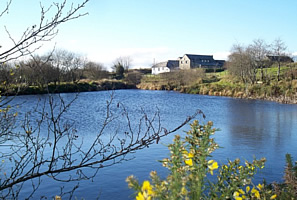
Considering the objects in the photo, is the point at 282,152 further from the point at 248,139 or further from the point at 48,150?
the point at 48,150

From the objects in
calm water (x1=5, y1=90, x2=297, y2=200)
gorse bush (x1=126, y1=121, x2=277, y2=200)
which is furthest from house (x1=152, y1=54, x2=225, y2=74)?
gorse bush (x1=126, y1=121, x2=277, y2=200)

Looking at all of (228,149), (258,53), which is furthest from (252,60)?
(228,149)

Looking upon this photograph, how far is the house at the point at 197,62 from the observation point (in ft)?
232

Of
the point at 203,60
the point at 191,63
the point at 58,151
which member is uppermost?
the point at 203,60

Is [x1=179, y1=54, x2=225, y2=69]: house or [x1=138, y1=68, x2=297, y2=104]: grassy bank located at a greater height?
[x1=179, y1=54, x2=225, y2=69]: house

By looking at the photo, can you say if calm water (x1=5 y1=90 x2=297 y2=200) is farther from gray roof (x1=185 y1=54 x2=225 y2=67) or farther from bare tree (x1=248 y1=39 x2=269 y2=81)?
gray roof (x1=185 y1=54 x2=225 y2=67)

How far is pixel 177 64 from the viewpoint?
7869 cm

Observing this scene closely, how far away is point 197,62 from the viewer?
7194 centimetres

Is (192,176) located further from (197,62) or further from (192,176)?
(197,62)

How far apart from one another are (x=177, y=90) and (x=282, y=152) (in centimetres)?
3725

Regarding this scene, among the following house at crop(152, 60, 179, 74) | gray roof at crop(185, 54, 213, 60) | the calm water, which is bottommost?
the calm water

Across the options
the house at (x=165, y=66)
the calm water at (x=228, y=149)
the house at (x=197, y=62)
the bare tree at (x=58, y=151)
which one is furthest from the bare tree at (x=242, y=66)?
the house at (x=165, y=66)

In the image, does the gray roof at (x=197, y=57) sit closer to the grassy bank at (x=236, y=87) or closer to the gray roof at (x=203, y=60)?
the gray roof at (x=203, y=60)

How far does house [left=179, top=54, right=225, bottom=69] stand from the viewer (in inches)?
2781
